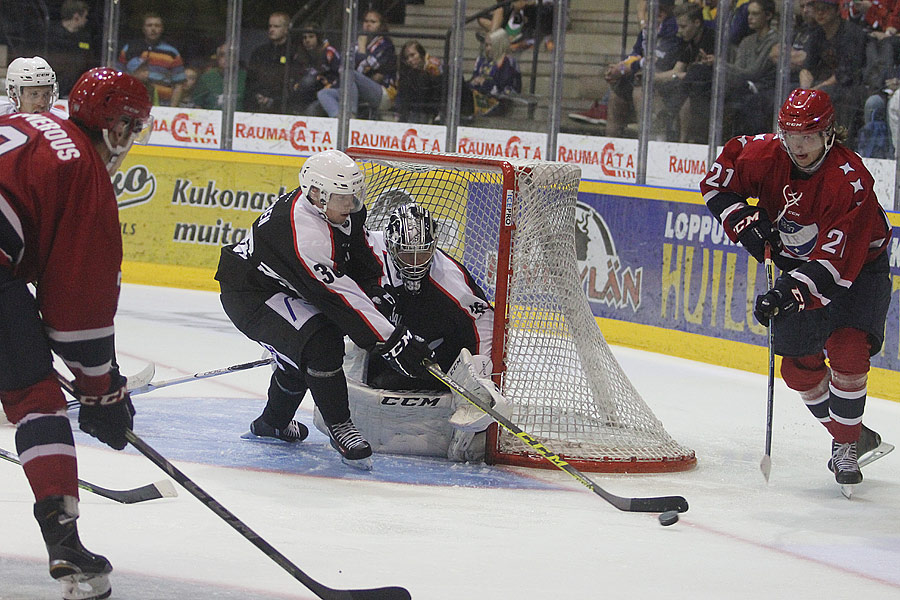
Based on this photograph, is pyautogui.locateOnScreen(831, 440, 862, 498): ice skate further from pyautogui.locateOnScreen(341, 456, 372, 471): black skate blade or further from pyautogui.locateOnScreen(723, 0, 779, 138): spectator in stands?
pyautogui.locateOnScreen(723, 0, 779, 138): spectator in stands

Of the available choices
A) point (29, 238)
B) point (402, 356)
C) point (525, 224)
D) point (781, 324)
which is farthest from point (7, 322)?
point (781, 324)

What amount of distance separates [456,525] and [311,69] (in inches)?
225

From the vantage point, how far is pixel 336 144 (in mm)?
8422

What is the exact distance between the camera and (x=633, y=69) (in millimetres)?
7426

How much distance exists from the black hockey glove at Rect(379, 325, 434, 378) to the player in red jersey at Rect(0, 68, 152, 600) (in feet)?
4.26

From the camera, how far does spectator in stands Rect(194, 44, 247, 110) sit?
869 centimetres

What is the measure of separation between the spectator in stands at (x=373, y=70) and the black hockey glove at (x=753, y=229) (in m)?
4.65

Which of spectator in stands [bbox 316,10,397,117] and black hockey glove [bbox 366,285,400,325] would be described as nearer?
black hockey glove [bbox 366,285,400,325]

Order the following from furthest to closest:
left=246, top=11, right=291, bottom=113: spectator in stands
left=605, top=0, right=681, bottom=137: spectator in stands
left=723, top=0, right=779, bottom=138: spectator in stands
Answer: left=246, top=11, right=291, bottom=113: spectator in stands, left=605, top=0, right=681, bottom=137: spectator in stands, left=723, top=0, right=779, bottom=138: spectator in stands

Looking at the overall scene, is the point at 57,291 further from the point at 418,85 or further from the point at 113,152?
the point at 418,85

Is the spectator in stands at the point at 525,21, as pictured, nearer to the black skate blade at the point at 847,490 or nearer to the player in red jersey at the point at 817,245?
the player in red jersey at the point at 817,245

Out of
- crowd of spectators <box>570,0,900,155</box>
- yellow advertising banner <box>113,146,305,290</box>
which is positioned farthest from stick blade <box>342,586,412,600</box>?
yellow advertising banner <box>113,146,305,290</box>

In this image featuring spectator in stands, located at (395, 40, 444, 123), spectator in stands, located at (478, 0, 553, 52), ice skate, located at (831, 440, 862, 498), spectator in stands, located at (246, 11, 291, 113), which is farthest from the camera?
spectator in stands, located at (246, 11, 291, 113)

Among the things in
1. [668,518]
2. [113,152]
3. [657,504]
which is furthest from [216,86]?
[113,152]
